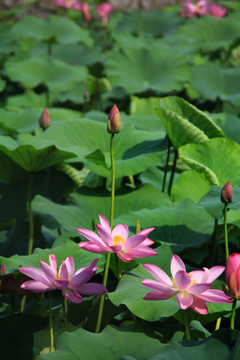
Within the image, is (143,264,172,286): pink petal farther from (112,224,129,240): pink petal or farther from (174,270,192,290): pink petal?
(112,224,129,240): pink petal

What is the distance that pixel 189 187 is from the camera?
160 cm

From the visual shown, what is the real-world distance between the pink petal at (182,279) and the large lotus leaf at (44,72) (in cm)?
197

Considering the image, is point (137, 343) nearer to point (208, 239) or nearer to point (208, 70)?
point (208, 239)

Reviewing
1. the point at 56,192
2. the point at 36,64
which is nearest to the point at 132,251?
the point at 56,192

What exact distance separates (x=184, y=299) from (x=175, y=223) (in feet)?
1.68

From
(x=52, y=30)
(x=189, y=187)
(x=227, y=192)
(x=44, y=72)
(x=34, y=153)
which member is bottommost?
(x=52, y=30)

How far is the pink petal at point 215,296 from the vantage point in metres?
0.83

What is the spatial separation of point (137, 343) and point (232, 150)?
64 cm

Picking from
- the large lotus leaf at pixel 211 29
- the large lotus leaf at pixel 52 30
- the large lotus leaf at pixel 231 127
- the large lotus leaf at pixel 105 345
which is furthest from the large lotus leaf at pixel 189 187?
the large lotus leaf at pixel 52 30

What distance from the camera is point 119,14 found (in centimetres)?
459

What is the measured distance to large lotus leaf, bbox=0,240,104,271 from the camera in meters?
1.10

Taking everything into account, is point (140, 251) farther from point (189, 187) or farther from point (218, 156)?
point (189, 187)

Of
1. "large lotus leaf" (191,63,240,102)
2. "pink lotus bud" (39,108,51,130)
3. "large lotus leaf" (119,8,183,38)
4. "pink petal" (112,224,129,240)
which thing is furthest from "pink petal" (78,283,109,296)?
"large lotus leaf" (119,8,183,38)

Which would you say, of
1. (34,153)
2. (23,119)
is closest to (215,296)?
(34,153)
